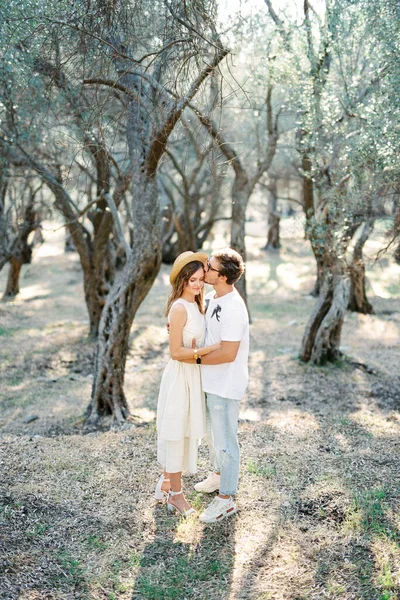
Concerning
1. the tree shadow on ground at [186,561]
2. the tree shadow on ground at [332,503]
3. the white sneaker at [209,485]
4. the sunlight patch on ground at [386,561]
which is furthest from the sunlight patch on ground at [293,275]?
the sunlight patch on ground at [386,561]

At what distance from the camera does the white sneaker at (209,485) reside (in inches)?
197

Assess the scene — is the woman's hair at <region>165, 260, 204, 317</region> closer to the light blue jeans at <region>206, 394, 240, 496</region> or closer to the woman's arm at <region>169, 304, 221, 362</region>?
the woman's arm at <region>169, 304, 221, 362</region>

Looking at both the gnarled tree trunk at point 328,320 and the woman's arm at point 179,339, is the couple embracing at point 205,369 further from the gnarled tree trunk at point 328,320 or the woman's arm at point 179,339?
the gnarled tree trunk at point 328,320

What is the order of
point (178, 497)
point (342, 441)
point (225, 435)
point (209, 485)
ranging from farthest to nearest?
point (342, 441)
point (209, 485)
point (178, 497)
point (225, 435)

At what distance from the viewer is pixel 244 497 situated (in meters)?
4.95

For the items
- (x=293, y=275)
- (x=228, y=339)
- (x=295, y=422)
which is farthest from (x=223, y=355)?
(x=293, y=275)

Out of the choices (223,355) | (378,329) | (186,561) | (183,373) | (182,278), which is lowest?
(378,329)

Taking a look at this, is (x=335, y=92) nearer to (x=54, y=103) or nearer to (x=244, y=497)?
(x=54, y=103)

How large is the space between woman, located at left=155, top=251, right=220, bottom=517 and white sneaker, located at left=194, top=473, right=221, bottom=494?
1.53ft

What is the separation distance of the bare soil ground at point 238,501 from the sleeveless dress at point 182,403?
0.62 m

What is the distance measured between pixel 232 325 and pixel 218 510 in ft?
5.02

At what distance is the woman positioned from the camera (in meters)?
4.43

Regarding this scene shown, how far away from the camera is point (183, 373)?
452 centimetres

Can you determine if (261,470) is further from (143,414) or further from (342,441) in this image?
(143,414)
